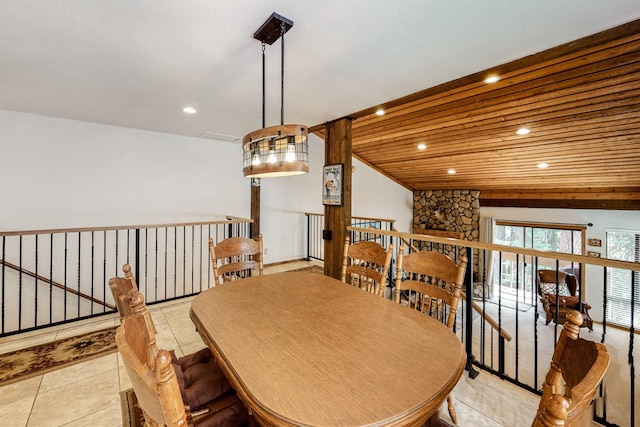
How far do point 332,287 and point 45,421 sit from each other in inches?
76.4

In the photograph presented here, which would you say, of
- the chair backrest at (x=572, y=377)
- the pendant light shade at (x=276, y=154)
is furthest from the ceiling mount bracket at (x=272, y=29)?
the chair backrest at (x=572, y=377)

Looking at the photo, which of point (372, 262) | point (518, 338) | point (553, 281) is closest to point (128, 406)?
point (372, 262)

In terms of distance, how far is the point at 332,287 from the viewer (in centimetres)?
197

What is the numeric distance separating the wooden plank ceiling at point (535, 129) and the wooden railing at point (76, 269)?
289cm

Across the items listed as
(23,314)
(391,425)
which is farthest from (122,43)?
(23,314)

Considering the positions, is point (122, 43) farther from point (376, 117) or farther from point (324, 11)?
point (376, 117)

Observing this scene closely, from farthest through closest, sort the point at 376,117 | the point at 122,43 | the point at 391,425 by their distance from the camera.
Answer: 1. the point at 376,117
2. the point at 122,43
3. the point at 391,425

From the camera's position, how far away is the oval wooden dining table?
838 millimetres

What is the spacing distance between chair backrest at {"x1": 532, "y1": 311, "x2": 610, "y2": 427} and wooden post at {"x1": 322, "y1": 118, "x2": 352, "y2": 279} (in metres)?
2.72

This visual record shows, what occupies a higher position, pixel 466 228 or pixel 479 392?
pixel 466 228

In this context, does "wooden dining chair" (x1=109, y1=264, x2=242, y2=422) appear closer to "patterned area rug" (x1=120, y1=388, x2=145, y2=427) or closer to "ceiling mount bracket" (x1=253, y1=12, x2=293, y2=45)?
"patterned area rug" (x1=120, y1=388, x2=145, y2=427)

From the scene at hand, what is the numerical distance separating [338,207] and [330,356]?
2.52 metres

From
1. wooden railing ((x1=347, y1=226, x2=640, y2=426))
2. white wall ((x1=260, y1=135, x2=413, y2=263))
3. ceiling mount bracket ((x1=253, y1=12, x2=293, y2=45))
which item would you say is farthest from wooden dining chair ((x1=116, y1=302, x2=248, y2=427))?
white wall ((x1=260, y1=135, x2=413, y2=263))

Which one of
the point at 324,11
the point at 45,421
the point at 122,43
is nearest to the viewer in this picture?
the point at 324,11
